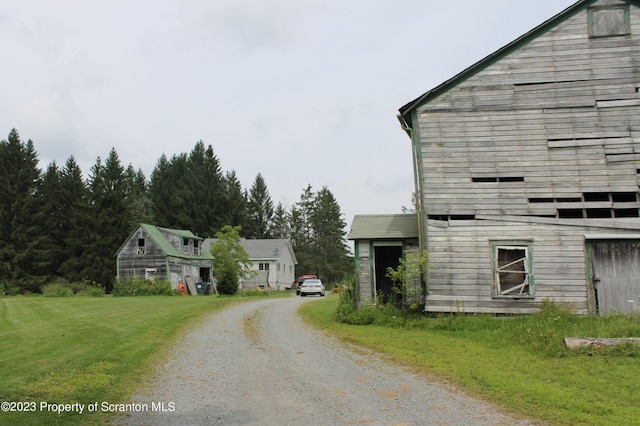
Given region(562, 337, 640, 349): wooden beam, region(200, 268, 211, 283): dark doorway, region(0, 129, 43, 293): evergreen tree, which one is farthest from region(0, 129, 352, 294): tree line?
region(562, 337, 640, 349): wooden beam

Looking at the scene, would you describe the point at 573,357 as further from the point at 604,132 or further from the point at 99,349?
the point at 99,349

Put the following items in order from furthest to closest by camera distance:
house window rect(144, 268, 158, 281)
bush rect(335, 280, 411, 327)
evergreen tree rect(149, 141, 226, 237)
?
evergreen tree rect(149, 141, 226, 237) < house window rect(144, 268, 158, 281) < bush rect(335, 280, 411, 327)

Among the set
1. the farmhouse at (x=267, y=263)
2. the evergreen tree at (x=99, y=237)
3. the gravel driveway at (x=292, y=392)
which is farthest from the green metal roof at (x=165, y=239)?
the gravel driveway at (x=292, y=392)

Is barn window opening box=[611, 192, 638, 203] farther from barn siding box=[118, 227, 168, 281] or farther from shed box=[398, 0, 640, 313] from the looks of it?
barn siding box=[118, 227, 168, 281]

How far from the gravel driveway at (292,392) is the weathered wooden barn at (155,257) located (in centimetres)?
3322

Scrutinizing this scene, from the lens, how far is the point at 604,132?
54.3 ft

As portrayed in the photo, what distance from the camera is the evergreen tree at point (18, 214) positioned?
53.9 m

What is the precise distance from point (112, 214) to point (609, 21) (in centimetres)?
5498

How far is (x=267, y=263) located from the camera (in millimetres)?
64125

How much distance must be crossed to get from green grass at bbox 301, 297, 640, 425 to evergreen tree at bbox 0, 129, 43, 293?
157 ft

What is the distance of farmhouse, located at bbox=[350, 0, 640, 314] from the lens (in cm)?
1583

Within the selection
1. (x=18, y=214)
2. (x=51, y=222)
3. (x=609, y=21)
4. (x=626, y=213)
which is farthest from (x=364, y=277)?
(x=51, y=222)

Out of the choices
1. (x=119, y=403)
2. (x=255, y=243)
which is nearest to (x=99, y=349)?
(x=119, y=403)

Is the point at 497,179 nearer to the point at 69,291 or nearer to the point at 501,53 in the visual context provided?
the point at 501,53
